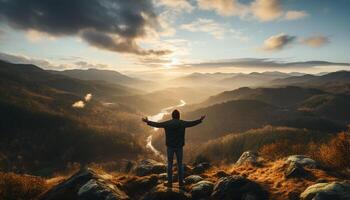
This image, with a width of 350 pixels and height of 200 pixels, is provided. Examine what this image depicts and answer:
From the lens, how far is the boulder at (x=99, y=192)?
14.5m

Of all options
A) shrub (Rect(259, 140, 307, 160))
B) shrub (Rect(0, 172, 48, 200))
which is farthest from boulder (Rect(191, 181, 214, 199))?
shrub (Rect(0, 172, 48, 200))

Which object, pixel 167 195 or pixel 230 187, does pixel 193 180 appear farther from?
pixel 167 195

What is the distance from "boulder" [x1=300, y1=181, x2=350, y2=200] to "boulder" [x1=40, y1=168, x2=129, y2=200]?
8.39 metres

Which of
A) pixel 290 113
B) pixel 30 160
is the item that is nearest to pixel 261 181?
pixel 30 160

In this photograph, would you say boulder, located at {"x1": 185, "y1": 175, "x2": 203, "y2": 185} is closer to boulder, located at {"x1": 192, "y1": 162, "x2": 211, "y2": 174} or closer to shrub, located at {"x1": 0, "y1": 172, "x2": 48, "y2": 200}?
boulder, located at {"x1": 192, "y1": 162, "x2": 211, "y2": 174}

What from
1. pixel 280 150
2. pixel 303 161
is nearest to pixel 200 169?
pixel 303 161

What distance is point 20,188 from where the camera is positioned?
18.4m

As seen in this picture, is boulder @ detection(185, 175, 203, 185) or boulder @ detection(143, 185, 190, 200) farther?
boulder @ detection(185, 175, 203, 185)

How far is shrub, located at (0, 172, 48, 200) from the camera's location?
1808cm

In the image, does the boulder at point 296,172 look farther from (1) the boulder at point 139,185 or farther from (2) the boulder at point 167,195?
(1) the boulder at point 139,185

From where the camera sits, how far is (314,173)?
1550 cm

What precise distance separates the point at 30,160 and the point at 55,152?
37.7ft

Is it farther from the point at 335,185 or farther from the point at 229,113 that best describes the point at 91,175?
the point at 229,113

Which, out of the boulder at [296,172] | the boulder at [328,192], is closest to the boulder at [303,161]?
the boulder at [296,172]
